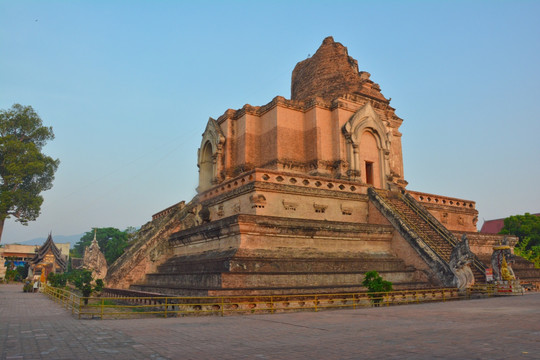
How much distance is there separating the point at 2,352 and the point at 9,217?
118ft

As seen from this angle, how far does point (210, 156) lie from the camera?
2670cm

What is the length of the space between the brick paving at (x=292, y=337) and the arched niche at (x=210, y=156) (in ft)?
47.3

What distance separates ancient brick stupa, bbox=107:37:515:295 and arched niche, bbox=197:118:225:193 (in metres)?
0.07

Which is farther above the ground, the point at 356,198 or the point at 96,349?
the point at 356,198

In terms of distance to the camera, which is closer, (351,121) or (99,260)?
(99,260)

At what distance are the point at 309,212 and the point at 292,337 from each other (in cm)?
1081

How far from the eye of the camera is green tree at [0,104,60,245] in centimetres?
3588

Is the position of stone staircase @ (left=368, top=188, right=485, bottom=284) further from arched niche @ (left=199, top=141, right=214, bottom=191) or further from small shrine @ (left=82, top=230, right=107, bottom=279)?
small shrine @ (left=82, top=230, right=107, bottom=279)

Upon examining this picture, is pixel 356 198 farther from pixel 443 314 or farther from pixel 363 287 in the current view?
pixel 443 314

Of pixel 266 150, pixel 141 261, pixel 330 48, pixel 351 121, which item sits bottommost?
pixel 141 261

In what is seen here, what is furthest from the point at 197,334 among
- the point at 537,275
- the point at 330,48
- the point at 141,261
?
the point at 330,48

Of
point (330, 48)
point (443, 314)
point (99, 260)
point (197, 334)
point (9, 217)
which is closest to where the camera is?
point (197, 334)

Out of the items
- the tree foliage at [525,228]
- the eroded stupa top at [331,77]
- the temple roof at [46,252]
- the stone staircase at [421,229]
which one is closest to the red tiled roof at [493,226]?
the tree foliage at [525,228]

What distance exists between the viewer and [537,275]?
65.8ft
